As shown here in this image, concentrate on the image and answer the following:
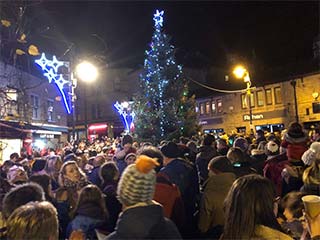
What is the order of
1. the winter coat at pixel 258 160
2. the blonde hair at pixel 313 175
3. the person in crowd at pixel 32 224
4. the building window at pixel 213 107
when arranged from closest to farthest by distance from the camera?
1. the person in crowd at pixel 32 224
2. the blonde hair at pixel 313 175
3. the winter coat at pixel 258 160
4. the building window at pixel 213 107

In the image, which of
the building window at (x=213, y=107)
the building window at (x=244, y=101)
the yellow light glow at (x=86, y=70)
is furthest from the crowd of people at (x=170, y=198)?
the building window at (x=213, y=107)

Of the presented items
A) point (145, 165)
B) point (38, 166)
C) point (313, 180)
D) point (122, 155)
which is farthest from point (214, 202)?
point (38, 166)

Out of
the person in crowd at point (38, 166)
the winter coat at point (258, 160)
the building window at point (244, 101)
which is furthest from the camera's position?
the building window at point (244, 101)

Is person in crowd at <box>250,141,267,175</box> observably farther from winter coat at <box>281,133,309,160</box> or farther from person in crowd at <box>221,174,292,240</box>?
person in crowd at <box>221,174,292,240</box>

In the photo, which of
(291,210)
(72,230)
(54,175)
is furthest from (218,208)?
(54,175)

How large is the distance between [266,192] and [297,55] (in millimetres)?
34802

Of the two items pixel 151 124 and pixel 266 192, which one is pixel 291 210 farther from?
pixel 151 124

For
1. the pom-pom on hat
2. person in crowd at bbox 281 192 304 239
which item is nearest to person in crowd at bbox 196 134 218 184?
the pom-pom on hat

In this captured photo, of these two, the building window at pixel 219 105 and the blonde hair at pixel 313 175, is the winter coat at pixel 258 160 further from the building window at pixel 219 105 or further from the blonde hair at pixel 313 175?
Result: the building window at pixel 219 105

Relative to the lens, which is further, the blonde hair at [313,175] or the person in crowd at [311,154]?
the person in crowd at [311,154]

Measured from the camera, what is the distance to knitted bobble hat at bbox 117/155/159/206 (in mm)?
2664

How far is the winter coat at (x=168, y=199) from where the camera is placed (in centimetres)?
424

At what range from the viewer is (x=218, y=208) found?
4.67 m

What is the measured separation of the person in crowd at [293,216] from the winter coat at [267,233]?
0.58 m
